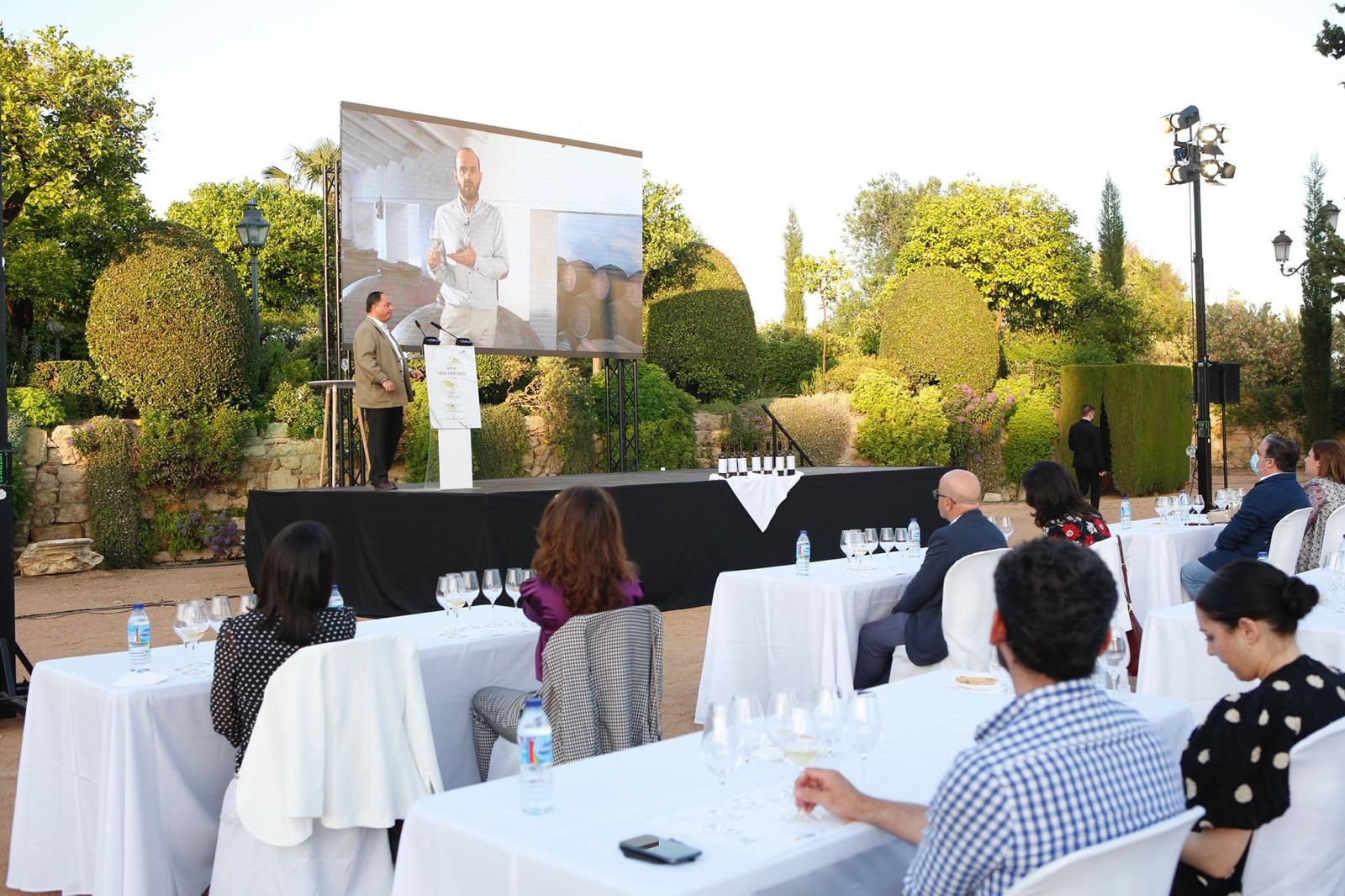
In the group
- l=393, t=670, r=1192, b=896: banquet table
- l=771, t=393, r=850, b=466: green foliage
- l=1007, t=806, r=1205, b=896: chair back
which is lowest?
l=393, t=670, r=1192, b=896: banquet table

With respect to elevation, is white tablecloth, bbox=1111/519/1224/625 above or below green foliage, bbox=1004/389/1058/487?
below

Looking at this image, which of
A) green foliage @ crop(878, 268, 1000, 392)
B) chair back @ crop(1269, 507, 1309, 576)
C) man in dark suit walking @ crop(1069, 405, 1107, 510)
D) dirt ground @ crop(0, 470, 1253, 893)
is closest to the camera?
dirt ground @ crop(0, 470, 1253, 893)

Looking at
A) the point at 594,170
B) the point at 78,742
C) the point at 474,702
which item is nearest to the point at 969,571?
the point at 474,702

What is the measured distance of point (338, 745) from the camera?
3193 mm

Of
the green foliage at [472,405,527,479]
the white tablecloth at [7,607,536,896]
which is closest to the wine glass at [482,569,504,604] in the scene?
the white tablecloth at [7,607,536,896]

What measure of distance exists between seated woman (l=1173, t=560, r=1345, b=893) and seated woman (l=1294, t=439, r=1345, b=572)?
3.82 metres

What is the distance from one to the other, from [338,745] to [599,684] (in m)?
0.72

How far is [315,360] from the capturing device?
1631 centimetres

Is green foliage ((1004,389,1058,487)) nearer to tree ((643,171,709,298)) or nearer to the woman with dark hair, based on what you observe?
tree ((643,171,709,298))

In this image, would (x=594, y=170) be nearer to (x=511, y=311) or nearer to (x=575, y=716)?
(x=511, y=311)

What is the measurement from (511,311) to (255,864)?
9.79 meters

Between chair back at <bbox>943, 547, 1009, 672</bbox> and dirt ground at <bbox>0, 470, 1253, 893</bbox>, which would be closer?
chair back at <bbox>943, 547, 1009, 672</bbox>

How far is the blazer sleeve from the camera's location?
4.90 meters

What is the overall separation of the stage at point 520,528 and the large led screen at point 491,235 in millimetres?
2192
